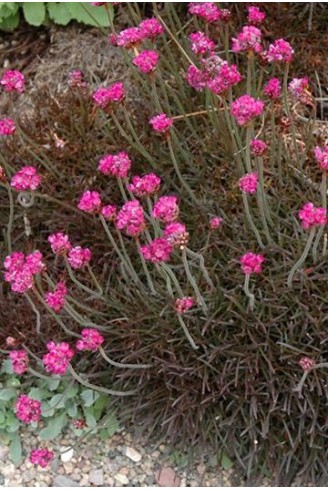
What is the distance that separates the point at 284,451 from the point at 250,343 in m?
0.34

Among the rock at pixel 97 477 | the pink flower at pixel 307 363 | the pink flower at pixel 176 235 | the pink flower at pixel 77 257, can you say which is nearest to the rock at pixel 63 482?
the rock at pixel 97 477

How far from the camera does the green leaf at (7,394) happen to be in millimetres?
3021

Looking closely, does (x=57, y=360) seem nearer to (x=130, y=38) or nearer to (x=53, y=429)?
(x=53, y=429)

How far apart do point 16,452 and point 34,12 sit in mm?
1859

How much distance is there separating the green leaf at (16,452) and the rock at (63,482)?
0.46 feet

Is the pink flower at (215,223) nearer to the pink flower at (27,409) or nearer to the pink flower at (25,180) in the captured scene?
the pink flower at (25,180)

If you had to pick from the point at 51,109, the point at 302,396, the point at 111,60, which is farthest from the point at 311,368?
the point at 111,60

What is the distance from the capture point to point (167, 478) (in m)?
2.93

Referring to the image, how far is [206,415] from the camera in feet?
9.52

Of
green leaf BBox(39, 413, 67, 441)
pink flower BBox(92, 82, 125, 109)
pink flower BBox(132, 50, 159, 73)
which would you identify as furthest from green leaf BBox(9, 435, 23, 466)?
pink flower BBox(132, 50, 159, 73)

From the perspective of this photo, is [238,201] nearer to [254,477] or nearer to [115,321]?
[115,321]

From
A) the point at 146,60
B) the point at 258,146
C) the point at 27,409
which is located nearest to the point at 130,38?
the point at 146,60

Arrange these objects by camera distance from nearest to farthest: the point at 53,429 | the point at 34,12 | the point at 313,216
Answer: the point at 313,216 → the point at 53,429 → the point at 34,12

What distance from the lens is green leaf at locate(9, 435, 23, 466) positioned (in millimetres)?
2992
